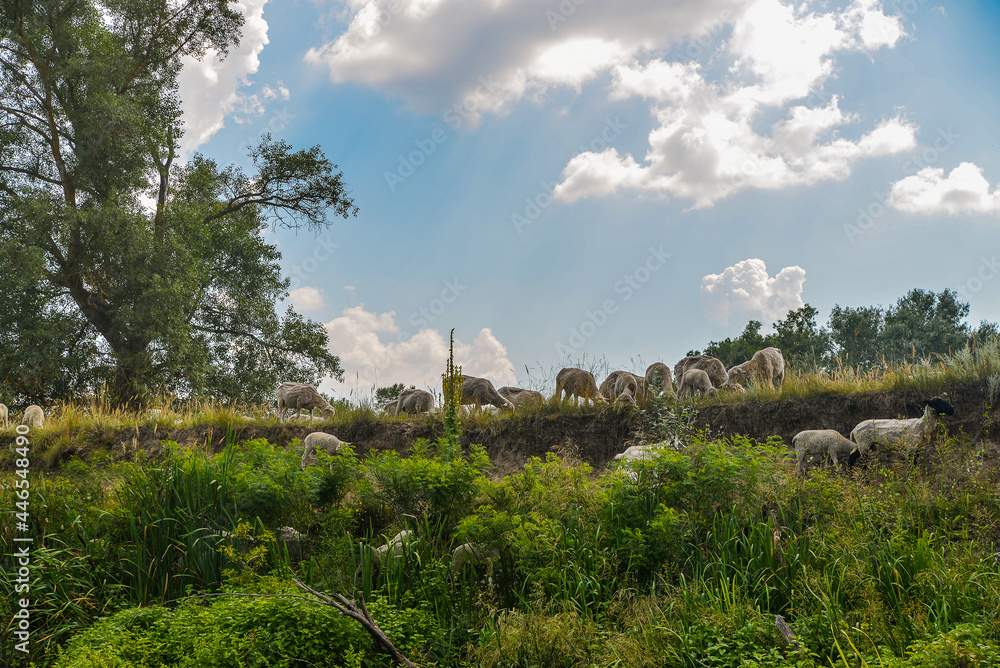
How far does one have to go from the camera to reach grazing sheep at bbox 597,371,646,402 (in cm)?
1457

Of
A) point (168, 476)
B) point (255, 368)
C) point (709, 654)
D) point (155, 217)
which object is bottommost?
point (709, 654)

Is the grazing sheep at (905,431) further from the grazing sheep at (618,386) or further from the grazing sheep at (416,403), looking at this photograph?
the grazing sheep at (416,403)

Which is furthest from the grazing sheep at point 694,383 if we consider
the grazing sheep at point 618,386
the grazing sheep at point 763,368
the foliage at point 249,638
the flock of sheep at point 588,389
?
the foliage at point 249,638

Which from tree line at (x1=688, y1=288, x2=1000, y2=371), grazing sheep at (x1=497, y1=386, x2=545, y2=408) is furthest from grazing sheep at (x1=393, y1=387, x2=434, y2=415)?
tree line at (x1=688, y1=288, x2=1000, y2=371)

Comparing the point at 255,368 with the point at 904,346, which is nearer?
the point at 255,368

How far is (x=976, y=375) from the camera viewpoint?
1079 cm

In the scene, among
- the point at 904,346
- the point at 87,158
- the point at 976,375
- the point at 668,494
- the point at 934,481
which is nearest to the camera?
the point at 668,494

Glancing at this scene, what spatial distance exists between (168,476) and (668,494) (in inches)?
234

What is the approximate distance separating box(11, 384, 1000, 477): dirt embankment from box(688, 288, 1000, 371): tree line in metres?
25.5

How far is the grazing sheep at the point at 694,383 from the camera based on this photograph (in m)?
14.4

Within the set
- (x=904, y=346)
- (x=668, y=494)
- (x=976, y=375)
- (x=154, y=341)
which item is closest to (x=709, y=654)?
(x=668, y=494)

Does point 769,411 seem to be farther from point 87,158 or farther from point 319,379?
point 87,158

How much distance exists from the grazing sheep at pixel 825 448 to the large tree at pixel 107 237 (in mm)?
18566

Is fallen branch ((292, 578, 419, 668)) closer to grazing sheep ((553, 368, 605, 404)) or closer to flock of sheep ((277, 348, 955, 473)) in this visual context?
flock of sheep ((277, 348, 955, 473))
